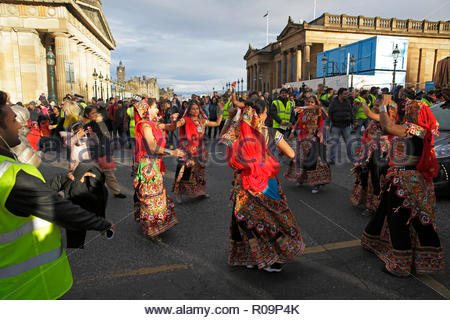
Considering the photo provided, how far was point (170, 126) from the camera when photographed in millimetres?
5430

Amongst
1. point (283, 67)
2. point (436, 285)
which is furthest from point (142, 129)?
point (283, 67)

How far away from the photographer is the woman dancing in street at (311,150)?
6449 mm

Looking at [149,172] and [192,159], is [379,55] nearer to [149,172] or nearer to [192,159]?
[192,159]

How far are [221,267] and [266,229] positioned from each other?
701 millimetres

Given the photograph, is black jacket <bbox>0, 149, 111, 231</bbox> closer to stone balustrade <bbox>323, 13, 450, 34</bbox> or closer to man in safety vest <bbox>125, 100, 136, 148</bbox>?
man in safety vest <bbox>125, 100, 136, 148</bbox>

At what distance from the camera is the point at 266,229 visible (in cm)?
324

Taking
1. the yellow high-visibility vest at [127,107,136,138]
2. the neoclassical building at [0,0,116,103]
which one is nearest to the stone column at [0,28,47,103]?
the neoclassical building at [0,0,116,103]

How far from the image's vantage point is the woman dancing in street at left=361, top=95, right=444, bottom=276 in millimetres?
3203

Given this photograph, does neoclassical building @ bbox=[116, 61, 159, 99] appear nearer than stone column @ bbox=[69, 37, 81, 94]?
No

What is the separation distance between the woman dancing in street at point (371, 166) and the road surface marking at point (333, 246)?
94 cm

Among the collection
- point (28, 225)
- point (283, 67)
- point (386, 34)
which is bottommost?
point (28, 225)

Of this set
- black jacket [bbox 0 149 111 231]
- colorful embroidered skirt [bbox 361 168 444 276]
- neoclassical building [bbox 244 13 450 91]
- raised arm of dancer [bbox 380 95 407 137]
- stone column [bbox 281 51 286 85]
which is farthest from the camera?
stone column [bbox 281 51 286 85]

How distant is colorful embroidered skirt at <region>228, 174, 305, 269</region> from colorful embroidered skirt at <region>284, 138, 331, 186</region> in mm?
3322
